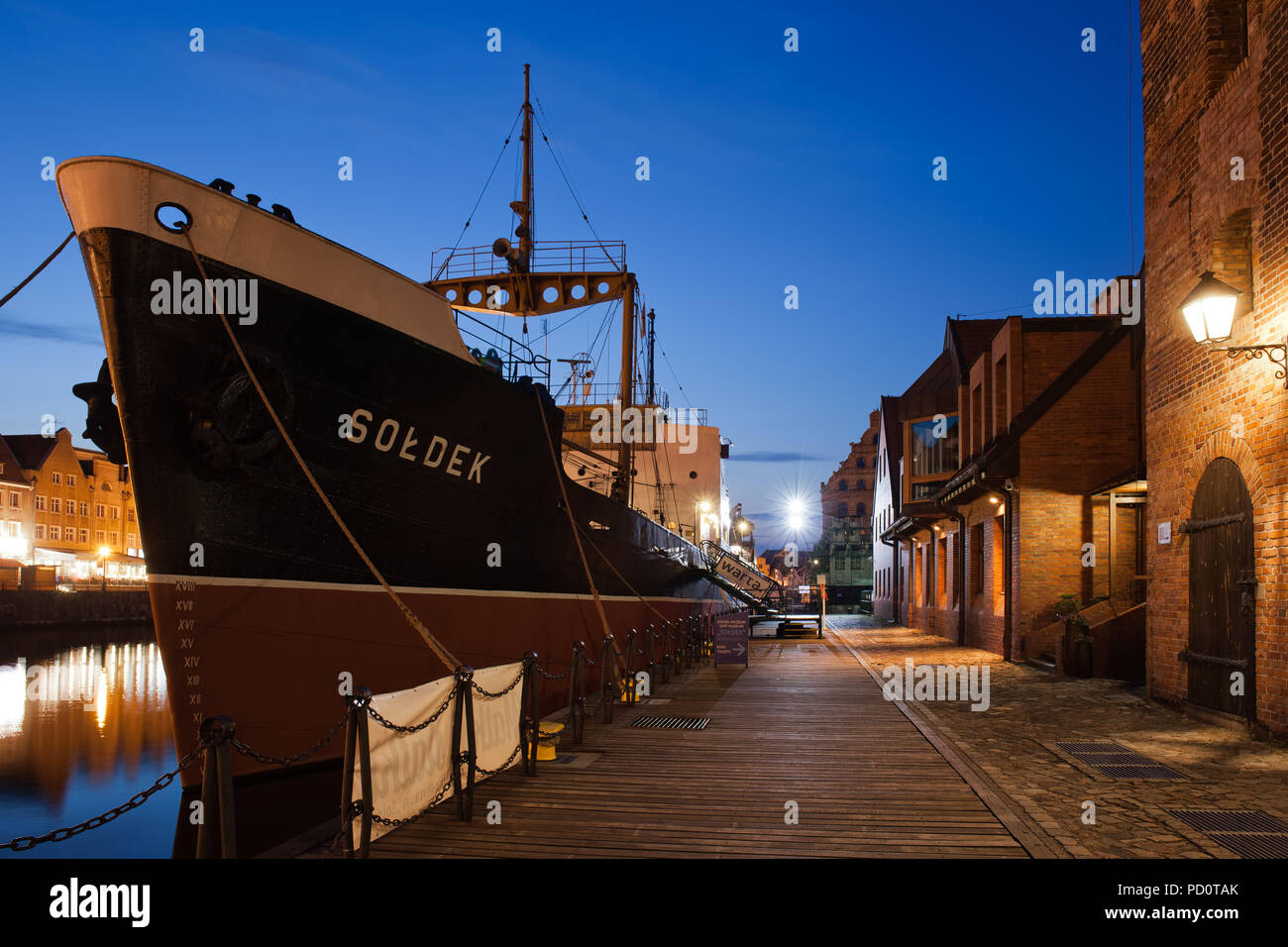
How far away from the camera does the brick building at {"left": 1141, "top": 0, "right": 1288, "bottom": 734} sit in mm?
7680

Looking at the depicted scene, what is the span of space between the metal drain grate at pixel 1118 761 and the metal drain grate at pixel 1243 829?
1108mm

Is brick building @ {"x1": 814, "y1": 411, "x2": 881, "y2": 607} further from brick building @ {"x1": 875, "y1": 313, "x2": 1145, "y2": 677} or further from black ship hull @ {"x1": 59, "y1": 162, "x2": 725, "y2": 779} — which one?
black ship hull @ {"x1": 59, "y1": 162, "x2": 725, "y2": 779}

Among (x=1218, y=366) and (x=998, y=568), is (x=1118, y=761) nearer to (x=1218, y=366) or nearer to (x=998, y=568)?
(x=1218, y=366)

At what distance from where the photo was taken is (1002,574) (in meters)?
17.4

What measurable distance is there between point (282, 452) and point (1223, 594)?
9130 millimetres

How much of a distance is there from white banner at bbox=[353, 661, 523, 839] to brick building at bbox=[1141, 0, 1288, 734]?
6708 millimetres

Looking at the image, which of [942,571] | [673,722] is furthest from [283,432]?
[942,571]

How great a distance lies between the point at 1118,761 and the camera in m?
7.31

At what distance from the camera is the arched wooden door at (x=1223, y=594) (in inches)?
317

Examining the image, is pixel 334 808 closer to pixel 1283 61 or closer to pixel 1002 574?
pixel 1283 61

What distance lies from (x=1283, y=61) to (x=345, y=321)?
344 inches

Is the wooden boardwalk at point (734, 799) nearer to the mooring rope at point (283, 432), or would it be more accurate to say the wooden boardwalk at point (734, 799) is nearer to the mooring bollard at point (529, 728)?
the mooring bollard at point (529, 728)

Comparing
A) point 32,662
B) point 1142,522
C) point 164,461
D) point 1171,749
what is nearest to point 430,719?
point 164,461

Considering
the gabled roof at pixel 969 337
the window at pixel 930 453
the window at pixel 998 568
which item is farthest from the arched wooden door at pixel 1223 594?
the gabled roof at pixel 969 337
